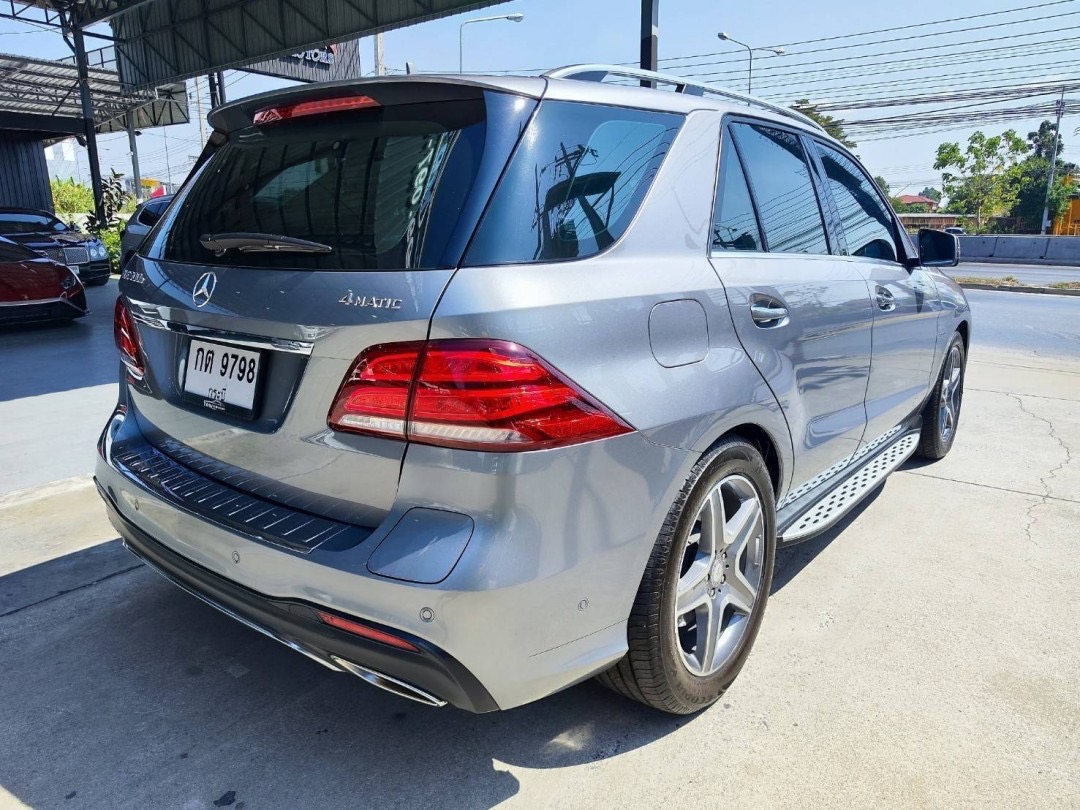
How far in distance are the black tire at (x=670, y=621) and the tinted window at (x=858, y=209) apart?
1499 mm

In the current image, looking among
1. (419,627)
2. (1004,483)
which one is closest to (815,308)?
(419,627)

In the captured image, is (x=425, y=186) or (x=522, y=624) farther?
(x=425, y=186)

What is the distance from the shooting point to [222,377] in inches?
80.4

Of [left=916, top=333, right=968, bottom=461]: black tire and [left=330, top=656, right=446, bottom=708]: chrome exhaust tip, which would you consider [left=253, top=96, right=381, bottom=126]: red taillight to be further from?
[left=916, top=333, right=968, bottom=461]: black tire

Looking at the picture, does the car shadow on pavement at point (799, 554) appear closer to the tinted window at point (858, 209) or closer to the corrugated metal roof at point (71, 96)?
the tinted window at point (858, 209)

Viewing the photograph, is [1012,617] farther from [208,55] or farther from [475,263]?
[208,55]

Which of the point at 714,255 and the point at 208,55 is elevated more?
the point at 208,55

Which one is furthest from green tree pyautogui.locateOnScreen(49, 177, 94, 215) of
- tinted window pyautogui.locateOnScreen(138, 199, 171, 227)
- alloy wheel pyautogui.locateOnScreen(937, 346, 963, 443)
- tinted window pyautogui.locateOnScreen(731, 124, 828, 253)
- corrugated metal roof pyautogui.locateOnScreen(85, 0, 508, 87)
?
tinted window pyautogui.locateOnScreen(731, 124, 828, 253)

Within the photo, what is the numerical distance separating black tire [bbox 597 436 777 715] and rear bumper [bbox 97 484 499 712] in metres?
0.46

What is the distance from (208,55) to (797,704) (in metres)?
20.2

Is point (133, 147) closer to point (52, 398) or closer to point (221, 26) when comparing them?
point (221, 26)

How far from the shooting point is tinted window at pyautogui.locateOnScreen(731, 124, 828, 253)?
2.65 m

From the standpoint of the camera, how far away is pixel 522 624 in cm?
171

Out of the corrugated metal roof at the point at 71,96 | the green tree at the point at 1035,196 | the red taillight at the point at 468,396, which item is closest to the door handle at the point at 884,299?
the red taillight at the point at 468,396
